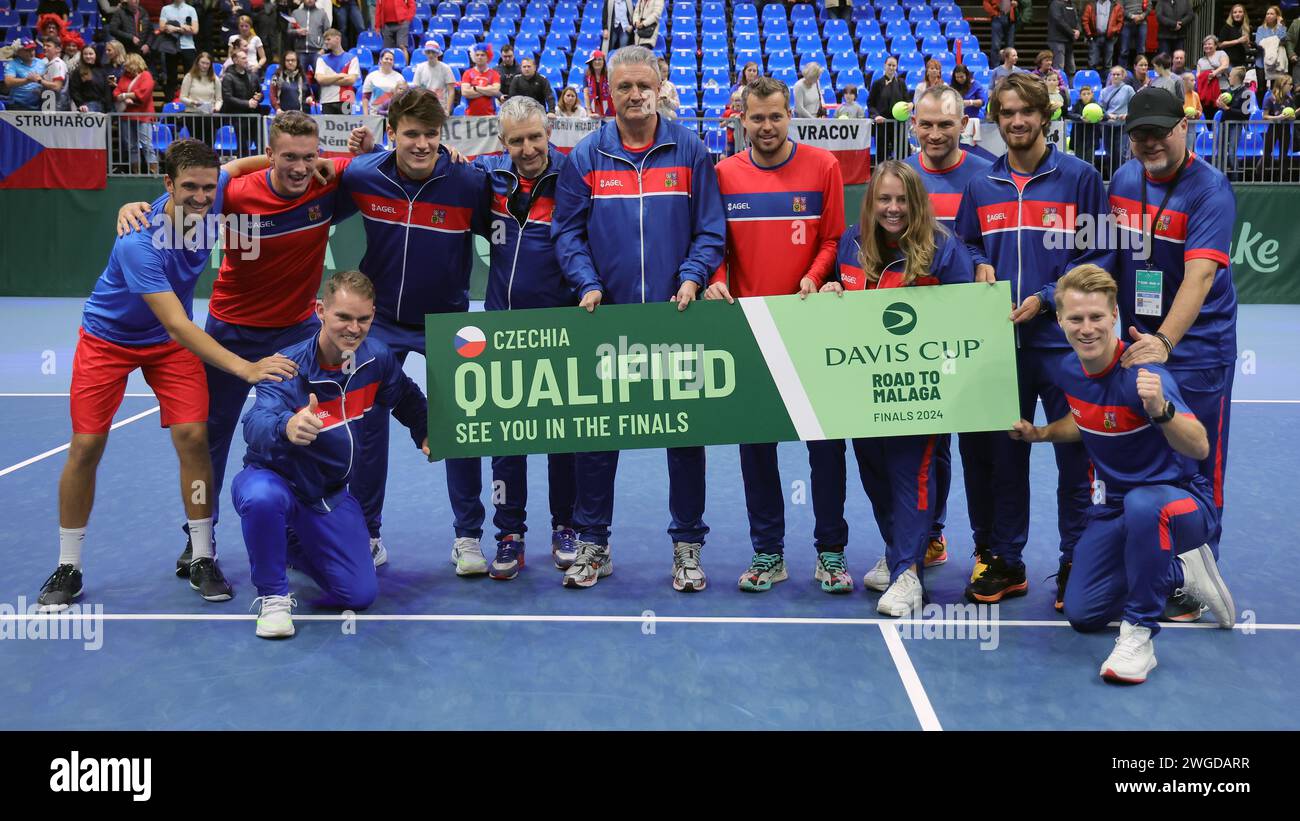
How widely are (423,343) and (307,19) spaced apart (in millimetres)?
14910

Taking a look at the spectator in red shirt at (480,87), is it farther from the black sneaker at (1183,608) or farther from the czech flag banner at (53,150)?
the black sneaker at (1183,608)

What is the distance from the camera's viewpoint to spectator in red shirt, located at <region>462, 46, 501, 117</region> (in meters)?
16.4

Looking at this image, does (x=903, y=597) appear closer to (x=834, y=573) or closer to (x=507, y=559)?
(x=834, y=573)

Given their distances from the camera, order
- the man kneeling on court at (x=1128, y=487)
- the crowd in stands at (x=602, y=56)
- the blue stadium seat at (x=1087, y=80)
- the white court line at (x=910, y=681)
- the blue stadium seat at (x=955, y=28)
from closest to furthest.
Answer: the white court line at (x=910, y=681)
the man kneeling on court at (x=1128, y=487)
the crowd in stands at (x=602, y=56)
the blue stadium seat at (x=1087, y=80)
the blue stadium seat at (x=955, y=28)

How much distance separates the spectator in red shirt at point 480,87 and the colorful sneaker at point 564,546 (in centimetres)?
1193

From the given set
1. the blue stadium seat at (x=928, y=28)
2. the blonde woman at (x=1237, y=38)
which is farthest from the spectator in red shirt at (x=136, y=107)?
the blonde woman at (x=1237, y=38)

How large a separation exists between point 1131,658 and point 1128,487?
0.72 m

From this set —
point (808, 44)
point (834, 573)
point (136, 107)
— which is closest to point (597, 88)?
point (808, 44)

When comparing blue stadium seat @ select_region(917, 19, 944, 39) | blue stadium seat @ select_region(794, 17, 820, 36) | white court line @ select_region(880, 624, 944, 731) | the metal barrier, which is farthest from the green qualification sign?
blue stadium seat @ select_region(917, 19, 944, 39)

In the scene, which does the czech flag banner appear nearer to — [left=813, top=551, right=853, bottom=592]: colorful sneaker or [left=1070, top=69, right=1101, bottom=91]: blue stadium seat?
[left=813, top=551, right=853, bottom=592]: colorful sneaker

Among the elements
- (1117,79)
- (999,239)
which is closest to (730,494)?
(999,239)

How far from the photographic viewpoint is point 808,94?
51.8 feet

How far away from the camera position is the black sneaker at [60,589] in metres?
4.88

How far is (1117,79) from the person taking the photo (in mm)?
16641
